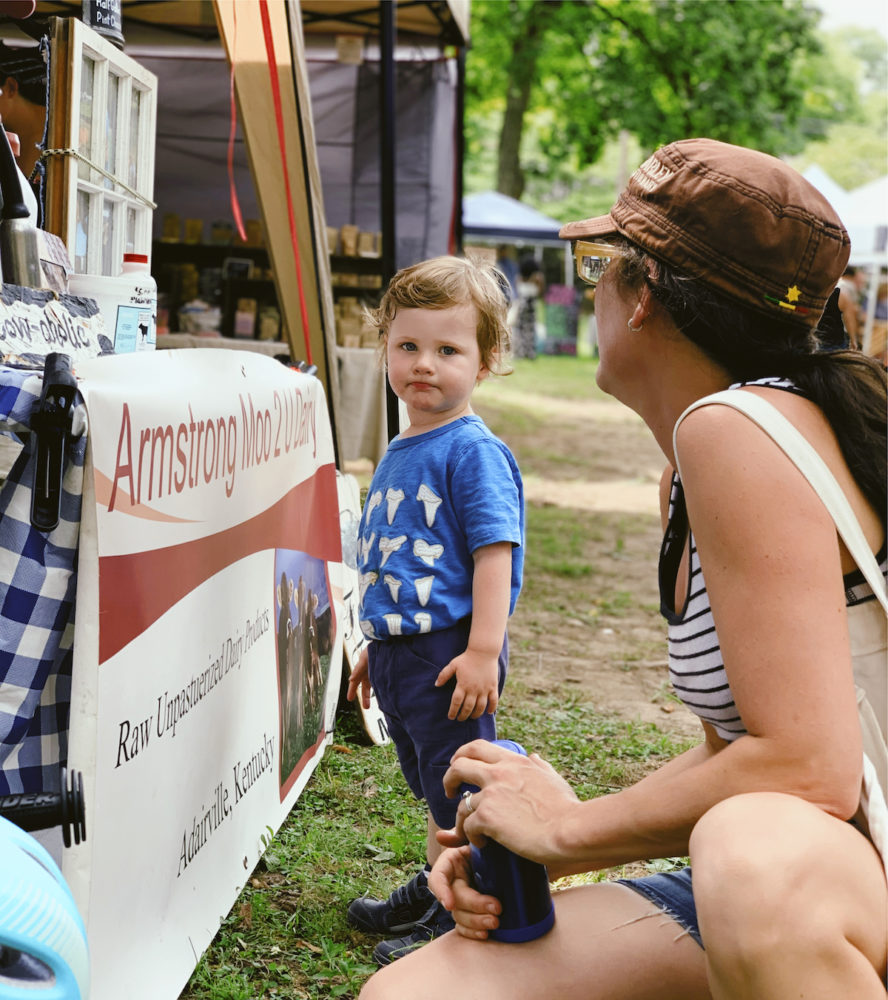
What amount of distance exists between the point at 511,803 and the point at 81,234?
1.65 meters

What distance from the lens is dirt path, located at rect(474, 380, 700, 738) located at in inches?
176

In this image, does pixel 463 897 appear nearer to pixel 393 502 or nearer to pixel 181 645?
pixel 181 645

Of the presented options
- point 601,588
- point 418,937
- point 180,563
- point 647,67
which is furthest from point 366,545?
point 647,67

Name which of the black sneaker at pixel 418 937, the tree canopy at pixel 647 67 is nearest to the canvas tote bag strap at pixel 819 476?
the black sneaker at pixel 418 937

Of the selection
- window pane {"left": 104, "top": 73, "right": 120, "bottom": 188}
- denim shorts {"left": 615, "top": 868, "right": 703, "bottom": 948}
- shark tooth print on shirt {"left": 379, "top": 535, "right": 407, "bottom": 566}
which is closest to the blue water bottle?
denim shorts {"left": 615, "top": 868, "right": 703, "bottom": 948}

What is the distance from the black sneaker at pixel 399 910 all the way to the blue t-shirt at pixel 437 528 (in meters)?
0.57

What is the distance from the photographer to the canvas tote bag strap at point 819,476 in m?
1.28

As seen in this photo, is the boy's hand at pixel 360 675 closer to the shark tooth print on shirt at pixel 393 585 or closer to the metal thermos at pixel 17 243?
the shark tooth print on shirt at pixel 393 585

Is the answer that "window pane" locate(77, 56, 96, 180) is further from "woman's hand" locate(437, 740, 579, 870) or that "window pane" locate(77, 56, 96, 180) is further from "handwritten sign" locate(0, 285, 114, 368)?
"woman's hand" locate(437, 740, 579, 870)

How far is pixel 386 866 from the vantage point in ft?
9.23

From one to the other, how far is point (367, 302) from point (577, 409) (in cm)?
720

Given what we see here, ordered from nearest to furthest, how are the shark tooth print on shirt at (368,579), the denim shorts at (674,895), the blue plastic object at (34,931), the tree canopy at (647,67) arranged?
the blue plastic object at (34,931)
the denim shorts at (674,895)
the shark tooth print on shirt at (368,579)
the tree canopy at (647,67)

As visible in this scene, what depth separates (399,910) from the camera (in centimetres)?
249

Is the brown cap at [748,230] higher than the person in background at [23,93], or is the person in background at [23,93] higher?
the person in background at [23,93]
